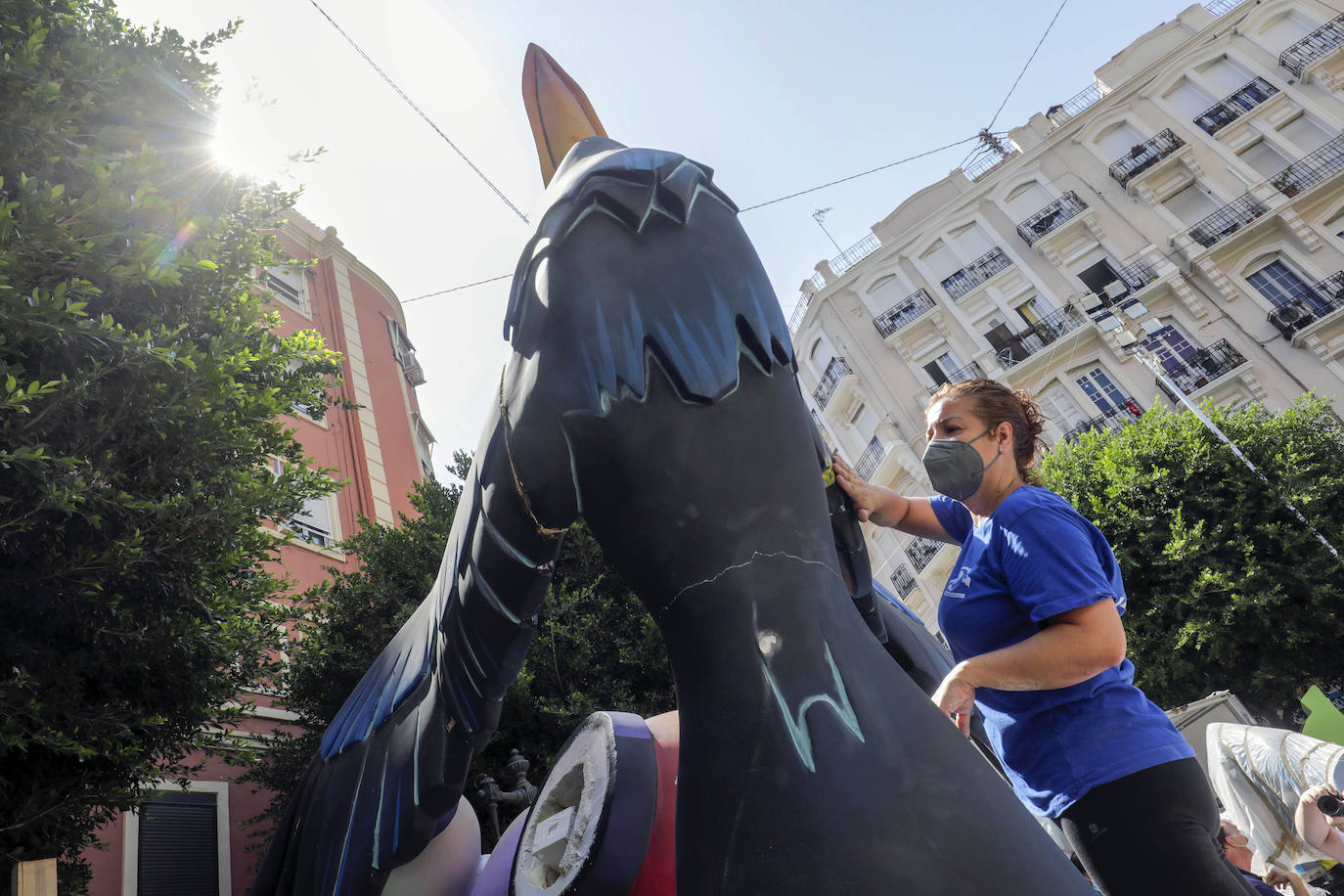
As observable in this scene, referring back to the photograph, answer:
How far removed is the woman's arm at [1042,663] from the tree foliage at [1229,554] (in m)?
12.7

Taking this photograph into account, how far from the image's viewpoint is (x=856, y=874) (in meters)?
1.05

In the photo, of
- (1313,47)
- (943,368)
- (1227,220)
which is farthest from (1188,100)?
(943,368)

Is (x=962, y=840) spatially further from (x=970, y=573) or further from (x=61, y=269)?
(x=61, y=269)

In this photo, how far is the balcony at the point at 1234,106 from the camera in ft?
74.0

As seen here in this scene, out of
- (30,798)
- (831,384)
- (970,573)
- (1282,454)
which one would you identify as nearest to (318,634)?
(30,798)

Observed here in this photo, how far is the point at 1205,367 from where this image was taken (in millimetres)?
20641

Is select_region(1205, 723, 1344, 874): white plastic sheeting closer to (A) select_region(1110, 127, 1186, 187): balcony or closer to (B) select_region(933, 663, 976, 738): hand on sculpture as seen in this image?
(B) select_region(933, 663, 976, 738): hand on sculpture

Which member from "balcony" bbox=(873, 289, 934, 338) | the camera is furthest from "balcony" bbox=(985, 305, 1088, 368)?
the camera

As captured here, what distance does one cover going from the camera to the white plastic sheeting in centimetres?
526

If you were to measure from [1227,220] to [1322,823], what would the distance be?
22.5 metres

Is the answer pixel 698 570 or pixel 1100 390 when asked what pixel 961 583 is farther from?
pixel 1100 390

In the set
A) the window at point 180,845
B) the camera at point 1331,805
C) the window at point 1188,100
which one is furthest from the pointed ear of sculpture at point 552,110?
the window at point 1188,100

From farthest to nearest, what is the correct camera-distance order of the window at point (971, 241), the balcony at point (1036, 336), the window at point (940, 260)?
the window at point (940, 260) < the window at point (971, 241) < the balcony at point (1036, 336)

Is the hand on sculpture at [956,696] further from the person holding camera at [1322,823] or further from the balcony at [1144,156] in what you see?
the balcony at [1144,156]
